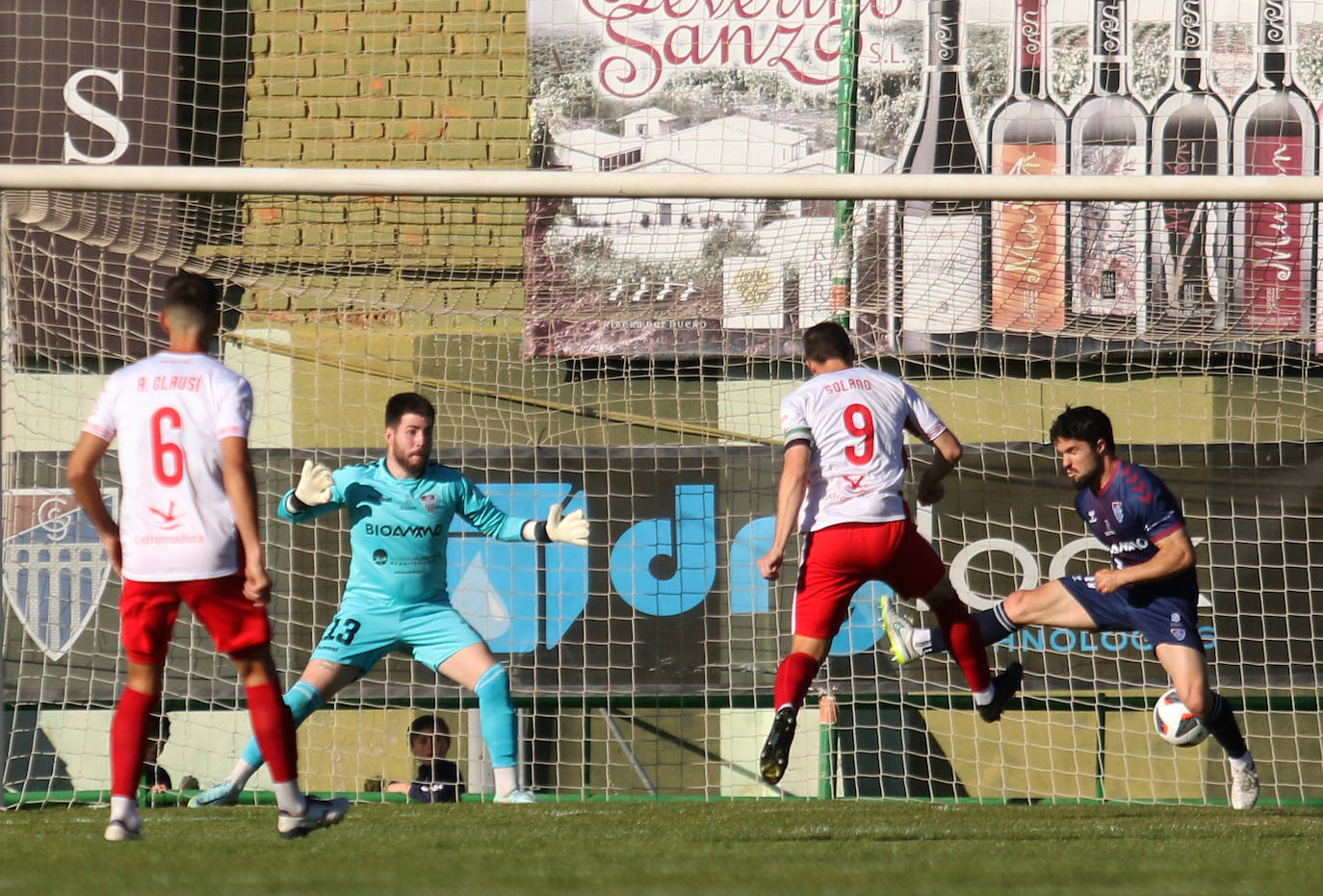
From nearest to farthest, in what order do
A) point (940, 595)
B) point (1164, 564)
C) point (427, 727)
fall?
point (940, 595) → point (1164, 564) → point (427, 727)

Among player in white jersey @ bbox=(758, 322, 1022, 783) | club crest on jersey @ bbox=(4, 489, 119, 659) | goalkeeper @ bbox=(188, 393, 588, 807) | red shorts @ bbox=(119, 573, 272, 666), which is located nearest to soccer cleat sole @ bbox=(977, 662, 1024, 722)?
player in white jersey @ bbox=(758, 322, 1022, 783)

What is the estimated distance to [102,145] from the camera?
1120 centimetres

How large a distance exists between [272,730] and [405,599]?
1573 millimetres

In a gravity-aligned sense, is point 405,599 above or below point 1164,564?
below

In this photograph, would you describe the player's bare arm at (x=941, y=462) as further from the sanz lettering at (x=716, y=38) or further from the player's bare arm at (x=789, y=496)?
the sanz lettering at (x=716, y=38)

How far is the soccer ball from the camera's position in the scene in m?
6.55

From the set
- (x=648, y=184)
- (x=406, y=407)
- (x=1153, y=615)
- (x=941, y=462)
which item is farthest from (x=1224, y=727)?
(x=406, y=407)

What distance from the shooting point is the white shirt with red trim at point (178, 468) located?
4477 mm

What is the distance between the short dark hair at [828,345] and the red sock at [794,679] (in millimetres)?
1134

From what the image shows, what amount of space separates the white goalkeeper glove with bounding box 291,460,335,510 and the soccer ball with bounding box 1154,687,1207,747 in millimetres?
3536

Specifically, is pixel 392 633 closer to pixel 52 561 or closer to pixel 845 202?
pixel 52 561

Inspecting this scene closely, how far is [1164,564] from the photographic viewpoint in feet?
21.0

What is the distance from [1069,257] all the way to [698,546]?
2.66 meters

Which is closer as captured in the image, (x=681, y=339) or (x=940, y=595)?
(x=940, y=595)
